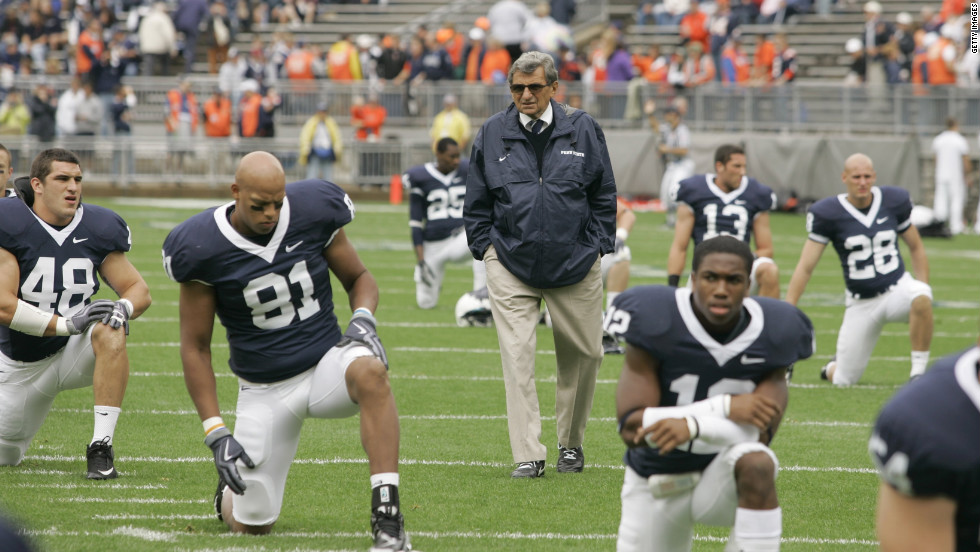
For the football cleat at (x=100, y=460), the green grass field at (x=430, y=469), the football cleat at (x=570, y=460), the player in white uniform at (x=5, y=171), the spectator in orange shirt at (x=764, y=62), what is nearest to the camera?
the green grass field at (x=430, y=469)

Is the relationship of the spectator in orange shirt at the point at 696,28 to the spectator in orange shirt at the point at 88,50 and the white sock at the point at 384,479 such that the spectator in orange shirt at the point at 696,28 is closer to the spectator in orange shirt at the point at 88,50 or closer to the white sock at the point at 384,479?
the spectator in orange shirt at the point at 88,50

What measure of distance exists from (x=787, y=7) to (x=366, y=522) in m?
22.8

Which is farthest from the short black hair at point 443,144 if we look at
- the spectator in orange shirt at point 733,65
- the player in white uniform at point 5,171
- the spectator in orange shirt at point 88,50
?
the spectator in orange shirt at point 88,50

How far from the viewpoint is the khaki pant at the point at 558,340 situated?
6141 mm

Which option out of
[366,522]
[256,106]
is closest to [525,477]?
[366,522]

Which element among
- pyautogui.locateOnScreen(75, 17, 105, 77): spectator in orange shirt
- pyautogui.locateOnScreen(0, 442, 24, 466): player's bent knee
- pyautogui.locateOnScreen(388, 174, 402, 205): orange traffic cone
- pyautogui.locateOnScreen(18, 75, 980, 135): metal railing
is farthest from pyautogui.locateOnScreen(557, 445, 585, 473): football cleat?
pyautogui.locateOnScreen(75, 17, 105, 77): spectator in orange shirt

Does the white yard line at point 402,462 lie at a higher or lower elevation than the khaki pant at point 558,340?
lower

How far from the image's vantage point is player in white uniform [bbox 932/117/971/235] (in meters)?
19.2

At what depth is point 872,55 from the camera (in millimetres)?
22875

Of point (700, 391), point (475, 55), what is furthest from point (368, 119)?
point (700, 391)

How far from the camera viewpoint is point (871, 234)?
28.2 ft

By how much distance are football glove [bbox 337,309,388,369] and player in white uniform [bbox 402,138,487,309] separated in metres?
6.97

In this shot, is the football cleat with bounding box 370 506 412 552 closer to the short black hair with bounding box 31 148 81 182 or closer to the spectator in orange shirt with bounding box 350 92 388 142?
the short black hair with bounding box 31 148 81 182

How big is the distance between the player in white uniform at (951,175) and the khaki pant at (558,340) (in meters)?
14.1
